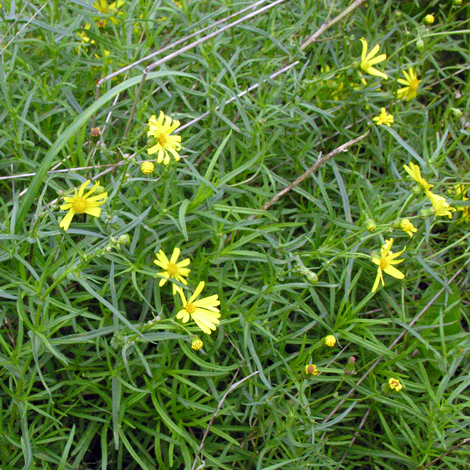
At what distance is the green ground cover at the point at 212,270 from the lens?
1.36 meters

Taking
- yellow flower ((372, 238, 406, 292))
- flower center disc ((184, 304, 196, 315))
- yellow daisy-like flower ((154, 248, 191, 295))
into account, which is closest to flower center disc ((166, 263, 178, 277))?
yellow daisy-like flower ((154, 248, 191, 295))

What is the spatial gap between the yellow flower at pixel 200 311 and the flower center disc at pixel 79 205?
0.33 metres

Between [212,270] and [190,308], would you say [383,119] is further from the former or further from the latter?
[190,308]

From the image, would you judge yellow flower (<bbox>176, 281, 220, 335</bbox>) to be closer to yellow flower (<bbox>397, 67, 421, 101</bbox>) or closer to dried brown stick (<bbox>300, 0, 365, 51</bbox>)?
dried brown stick (<bbox>300, 0, 365, 51</bbox>)

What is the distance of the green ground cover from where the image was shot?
1360mm

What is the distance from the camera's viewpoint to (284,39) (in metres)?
1.91

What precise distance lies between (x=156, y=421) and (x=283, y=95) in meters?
1.26

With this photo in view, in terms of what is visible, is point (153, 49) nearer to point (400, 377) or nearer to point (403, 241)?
point (403, 241)

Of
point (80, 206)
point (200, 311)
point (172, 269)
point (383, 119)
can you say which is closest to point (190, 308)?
point (200, 311)

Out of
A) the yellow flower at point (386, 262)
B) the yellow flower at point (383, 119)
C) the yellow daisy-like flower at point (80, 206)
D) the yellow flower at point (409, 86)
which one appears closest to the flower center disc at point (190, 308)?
the yellow daisy-like flower at point (80, 206)

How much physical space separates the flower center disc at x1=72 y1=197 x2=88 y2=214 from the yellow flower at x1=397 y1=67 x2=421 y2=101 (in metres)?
1.42

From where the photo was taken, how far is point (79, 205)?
4.25 feet

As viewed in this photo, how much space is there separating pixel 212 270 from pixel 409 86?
1246mm

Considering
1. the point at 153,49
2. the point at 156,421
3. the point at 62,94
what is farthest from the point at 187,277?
the point at 153,49
